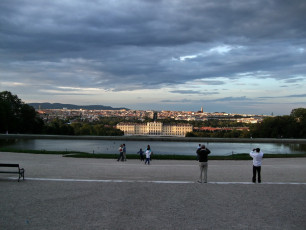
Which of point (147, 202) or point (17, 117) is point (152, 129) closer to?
point (17, 117)

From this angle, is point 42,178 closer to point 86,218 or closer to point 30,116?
point 86,218

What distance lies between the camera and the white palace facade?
173962 mm

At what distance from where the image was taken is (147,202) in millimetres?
8055

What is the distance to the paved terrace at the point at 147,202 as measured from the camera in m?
6.47

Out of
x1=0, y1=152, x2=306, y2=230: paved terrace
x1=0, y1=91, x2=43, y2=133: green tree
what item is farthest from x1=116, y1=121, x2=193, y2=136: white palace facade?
x1=0, y1=152, x2=306, y2=230: paved terrace

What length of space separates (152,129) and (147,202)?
6848 inches

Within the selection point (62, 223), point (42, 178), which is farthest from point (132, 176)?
point (62, 223)

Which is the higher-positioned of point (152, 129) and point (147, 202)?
point (147, 202)

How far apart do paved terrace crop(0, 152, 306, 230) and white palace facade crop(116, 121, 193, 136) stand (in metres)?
160

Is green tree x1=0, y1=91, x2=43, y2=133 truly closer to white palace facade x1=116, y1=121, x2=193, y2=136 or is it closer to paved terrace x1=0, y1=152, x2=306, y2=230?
paved terrace x1=0, y1=152, x2=306, y2=230

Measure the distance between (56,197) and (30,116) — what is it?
64.8 meters

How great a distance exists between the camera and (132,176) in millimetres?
12172

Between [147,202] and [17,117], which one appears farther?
[17,117]

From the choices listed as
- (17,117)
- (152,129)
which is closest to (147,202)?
(17,117)
